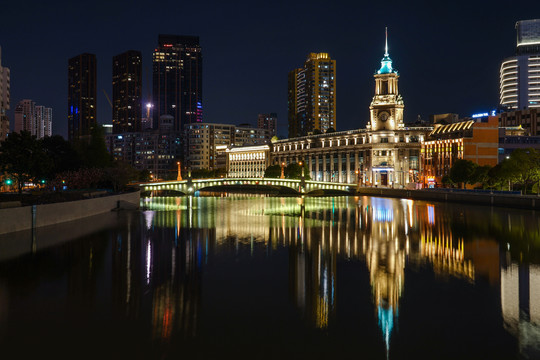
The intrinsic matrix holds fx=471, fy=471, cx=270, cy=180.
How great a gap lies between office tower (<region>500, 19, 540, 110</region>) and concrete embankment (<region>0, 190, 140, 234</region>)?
16784 centimetres

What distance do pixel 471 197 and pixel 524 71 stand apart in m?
130

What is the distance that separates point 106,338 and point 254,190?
13717 centimetres

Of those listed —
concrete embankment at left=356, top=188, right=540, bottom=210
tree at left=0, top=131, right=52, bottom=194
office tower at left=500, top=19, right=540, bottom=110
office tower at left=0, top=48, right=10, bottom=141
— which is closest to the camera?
tree at left=0, top=131, right=52, bottom=194

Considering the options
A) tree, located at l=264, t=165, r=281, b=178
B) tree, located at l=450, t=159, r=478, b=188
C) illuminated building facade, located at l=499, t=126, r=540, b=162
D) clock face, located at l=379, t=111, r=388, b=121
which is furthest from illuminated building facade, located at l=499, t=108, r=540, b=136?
tree, located at l=264, t=165, r=281, b=178

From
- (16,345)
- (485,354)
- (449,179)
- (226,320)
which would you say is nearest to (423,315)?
(485,354)

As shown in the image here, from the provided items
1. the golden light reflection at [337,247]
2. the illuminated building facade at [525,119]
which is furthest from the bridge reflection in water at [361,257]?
the illuminated building facade at [525,119]

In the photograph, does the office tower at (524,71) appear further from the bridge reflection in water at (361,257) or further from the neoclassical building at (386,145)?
the bridge reflection in water at (361,257)

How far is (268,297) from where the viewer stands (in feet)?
61.3

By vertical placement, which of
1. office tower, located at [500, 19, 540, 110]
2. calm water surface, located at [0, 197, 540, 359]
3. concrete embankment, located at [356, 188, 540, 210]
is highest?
office tower, located at [500, 19, 540, 110]

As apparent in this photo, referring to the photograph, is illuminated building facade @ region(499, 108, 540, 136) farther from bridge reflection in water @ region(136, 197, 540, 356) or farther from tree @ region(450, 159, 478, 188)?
bridge reflection in water @ region(136, 197, 540, 356)

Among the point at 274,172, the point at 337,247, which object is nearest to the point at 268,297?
the point at 337,247

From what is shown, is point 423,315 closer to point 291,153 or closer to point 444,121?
point 444,121

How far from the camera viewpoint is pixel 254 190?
5945 inches

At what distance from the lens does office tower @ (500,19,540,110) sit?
582 feet
